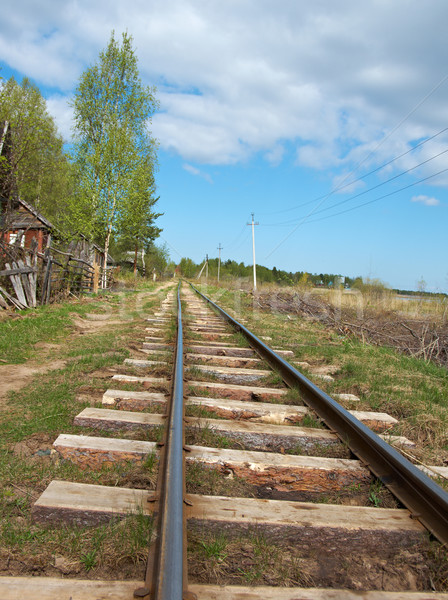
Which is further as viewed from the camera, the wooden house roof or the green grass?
the wooden house roof

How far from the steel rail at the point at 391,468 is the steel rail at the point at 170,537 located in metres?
1.16

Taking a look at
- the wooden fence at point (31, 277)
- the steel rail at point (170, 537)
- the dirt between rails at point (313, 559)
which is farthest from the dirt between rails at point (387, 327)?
the wooden fence at point (31, 277)

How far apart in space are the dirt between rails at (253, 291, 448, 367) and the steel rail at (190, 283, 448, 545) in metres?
4.87

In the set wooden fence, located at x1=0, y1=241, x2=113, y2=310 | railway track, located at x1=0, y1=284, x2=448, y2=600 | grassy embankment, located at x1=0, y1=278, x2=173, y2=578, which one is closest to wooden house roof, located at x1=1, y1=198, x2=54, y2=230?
wooden fence, located at x1=0, y1=241, x2=113, y2=310

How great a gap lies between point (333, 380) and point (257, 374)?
0.87 metres

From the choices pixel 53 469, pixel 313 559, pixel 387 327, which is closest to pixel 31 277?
pixel 53 469

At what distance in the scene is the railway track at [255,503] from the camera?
1.51m

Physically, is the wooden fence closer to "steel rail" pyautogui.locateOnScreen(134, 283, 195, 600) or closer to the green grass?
the green grass

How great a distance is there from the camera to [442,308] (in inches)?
400

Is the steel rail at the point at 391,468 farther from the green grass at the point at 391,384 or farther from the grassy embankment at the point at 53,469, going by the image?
the grassy embankment at the point at 53,469

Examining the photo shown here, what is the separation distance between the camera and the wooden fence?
8688 millimetres

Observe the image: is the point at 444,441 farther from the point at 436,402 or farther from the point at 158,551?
the point at 158,551

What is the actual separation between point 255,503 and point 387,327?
8.71 m

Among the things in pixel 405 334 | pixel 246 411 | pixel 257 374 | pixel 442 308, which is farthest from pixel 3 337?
pixel 442 308
